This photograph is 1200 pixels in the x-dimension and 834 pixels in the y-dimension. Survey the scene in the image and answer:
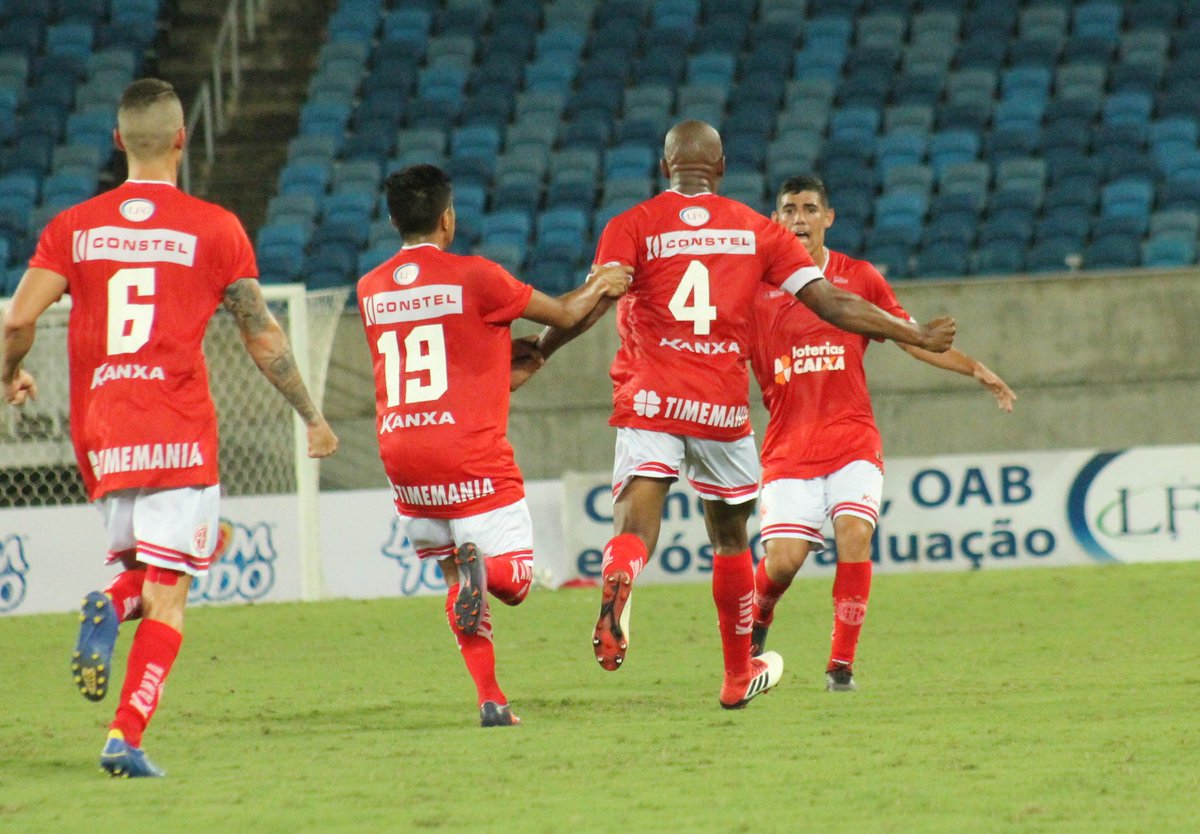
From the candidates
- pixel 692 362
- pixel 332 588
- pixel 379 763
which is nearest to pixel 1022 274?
pixel 332 588

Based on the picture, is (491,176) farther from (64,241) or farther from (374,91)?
(64,241)

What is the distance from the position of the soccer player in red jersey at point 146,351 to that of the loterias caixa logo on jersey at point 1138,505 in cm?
996

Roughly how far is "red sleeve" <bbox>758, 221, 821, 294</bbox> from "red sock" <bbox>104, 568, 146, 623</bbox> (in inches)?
101

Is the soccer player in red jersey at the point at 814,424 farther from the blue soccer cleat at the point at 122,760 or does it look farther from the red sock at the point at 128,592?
the blue soccer cleat at the point at 122,760

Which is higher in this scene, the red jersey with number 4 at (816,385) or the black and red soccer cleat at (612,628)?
the red jersey with number 4 at (816,385)

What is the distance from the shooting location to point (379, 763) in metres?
5.25

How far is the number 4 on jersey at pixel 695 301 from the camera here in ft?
21.1

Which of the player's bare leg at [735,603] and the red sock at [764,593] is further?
the red sock at [764,593]

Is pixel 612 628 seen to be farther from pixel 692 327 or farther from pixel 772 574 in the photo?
pixel 772 574

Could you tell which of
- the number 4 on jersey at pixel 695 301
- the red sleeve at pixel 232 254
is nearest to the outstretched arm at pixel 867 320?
the number 4 on jersey at pixel 695 301

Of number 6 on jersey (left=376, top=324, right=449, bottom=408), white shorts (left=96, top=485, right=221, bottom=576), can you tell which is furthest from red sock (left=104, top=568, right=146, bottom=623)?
number 6 on jersey (left=376, top=324, right=449, bottom=408)

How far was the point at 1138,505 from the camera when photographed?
13.8m

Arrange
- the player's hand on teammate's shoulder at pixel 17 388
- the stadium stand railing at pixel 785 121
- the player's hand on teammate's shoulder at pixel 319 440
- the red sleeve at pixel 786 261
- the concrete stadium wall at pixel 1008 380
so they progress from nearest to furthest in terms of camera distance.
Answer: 1. the player's hand on teammate's shoulder at pixel 17 388
2. the player's hand on teammate's shoulder at pixel 319 440
3. the red sleeve at pixel 786 261
4. the concrete stadium wall at pixel 1008 380
5. the stadium stand railing at pixel 785 121

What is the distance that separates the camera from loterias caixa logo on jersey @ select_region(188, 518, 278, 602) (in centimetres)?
1369
